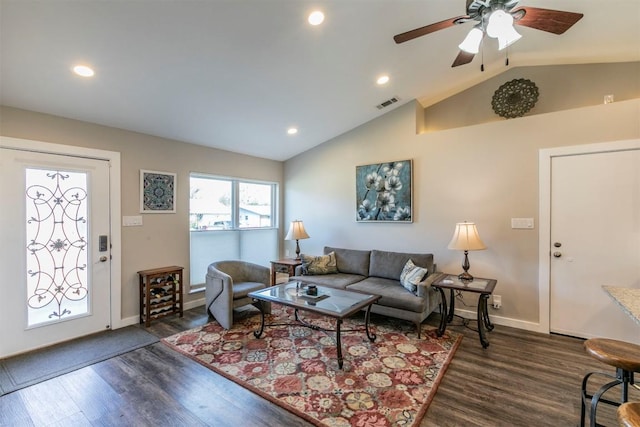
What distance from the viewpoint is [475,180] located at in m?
3.75

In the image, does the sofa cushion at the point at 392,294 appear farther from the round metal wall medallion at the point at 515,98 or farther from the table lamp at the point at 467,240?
the round metal wall medallion at the point at 515,98

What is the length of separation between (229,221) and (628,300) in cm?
472

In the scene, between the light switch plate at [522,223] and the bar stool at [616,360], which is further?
the light switch plate at [522,223]

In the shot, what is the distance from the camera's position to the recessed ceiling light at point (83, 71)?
2.46m

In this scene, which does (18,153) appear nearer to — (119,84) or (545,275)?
(119,84)

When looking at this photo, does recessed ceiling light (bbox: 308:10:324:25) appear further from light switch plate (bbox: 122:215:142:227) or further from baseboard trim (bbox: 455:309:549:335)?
baseboard trim (bbox: 455:309:549:335)

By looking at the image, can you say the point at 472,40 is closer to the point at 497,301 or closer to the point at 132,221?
the point at 497,301

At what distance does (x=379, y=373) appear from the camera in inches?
97.8

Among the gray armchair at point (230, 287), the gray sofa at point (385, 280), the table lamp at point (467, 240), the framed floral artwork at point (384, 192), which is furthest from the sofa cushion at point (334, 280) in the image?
the table lamp at point (467, 240)

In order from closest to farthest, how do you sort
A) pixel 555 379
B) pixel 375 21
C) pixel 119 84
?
1. pixel 555 379
2. pixel 375 21
3. pixel 119 84

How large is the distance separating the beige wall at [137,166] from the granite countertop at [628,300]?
454 cm

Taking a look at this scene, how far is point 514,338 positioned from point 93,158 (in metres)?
5.22

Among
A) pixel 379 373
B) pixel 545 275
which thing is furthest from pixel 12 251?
pixel 545 275

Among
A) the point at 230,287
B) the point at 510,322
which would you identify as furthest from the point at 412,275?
the point at 230,287
